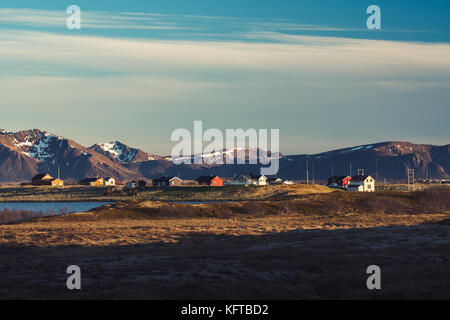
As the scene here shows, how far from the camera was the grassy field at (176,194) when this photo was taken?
13762 cm

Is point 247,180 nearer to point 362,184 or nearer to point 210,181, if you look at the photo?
point 210,181

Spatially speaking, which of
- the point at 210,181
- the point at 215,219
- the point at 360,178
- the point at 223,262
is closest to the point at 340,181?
the point at 360,178

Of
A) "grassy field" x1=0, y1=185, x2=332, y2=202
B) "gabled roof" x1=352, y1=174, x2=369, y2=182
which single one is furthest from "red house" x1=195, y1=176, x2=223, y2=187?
"gabled roof" x1=352, y1=174, x2=369, y2=182

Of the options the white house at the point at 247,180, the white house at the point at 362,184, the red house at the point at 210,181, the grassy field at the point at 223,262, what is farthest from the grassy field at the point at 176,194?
the grassy field at the point at 223,262

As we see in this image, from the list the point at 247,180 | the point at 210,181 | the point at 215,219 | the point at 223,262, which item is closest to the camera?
the point at 223,262

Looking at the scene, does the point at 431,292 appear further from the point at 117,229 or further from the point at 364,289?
the point at 117,229

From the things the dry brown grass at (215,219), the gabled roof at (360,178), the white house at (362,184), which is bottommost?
the dry brown grass at (215,219)

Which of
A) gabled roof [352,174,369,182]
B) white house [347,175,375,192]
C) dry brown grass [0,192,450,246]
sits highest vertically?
Result: gabled roof [352,174,369,182]

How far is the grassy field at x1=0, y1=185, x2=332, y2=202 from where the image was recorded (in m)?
138

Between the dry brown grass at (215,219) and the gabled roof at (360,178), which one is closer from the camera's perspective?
the dry brown grass at (215,219)

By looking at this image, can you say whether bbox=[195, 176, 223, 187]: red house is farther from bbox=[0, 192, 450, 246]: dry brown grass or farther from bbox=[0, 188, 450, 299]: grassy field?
bbox=[0, 188, 450, 299]: grassy field

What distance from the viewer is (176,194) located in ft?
480

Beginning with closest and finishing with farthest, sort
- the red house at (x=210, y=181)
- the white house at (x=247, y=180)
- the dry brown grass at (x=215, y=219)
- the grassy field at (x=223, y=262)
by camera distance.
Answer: the grassy field at (x=223, y=262), the dry brown grass at (x=215, y=219), the red house at (x=210, y=181), the white house at (x=247, y=180)

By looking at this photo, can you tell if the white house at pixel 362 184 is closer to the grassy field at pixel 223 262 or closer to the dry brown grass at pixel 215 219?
the dry brown grass at pixel 215 219
